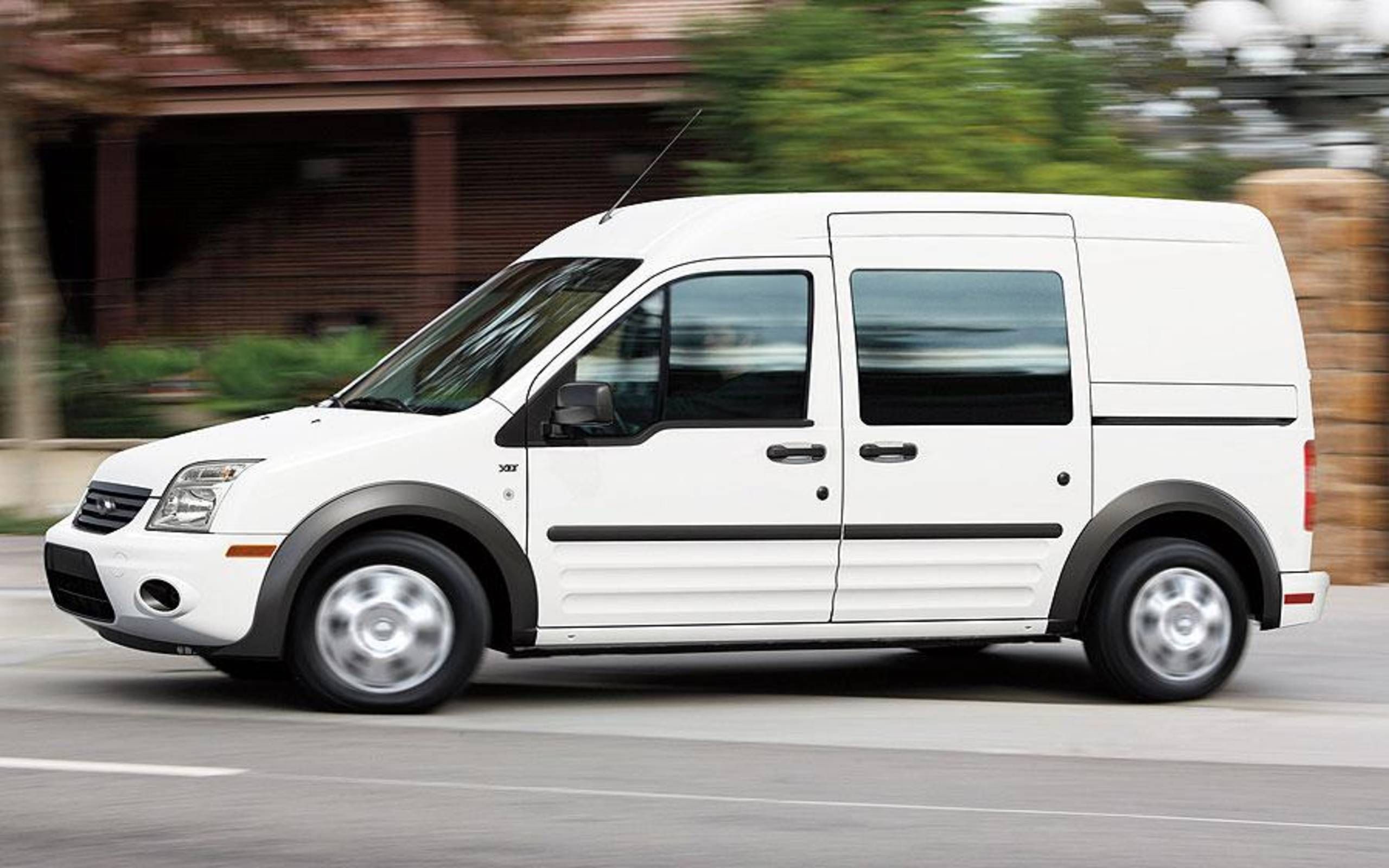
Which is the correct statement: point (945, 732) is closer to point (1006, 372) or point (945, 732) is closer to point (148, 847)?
point (1006, 372)

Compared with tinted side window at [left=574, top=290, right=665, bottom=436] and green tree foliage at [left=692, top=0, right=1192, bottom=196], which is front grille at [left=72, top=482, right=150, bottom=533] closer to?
tinted side window at [left=574, top=290, right=665, bottom=436]

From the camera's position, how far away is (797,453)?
8492 millimetres

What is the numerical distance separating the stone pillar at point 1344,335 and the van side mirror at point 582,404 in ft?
20.3

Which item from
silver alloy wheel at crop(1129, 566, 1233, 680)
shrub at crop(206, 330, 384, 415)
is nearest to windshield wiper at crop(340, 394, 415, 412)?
silver alloy wheel at crop(1129, 566, 1233, 680)

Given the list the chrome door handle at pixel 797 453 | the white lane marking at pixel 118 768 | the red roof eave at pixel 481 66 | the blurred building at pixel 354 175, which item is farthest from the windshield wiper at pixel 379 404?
the red roof eave at pixel 481 66

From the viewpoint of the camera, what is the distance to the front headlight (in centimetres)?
805

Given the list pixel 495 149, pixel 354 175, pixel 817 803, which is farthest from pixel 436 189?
pixel 817 803

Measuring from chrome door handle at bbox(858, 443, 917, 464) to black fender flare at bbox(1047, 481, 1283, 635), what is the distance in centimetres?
78

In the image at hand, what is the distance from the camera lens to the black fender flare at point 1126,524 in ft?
29.0

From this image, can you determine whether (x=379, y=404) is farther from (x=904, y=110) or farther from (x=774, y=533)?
(x=904, y=110)

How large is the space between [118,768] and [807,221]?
3279mm

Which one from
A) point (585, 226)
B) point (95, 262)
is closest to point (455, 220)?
point (95, 262)

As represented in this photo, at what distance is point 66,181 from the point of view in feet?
78.0

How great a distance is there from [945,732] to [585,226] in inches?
102
